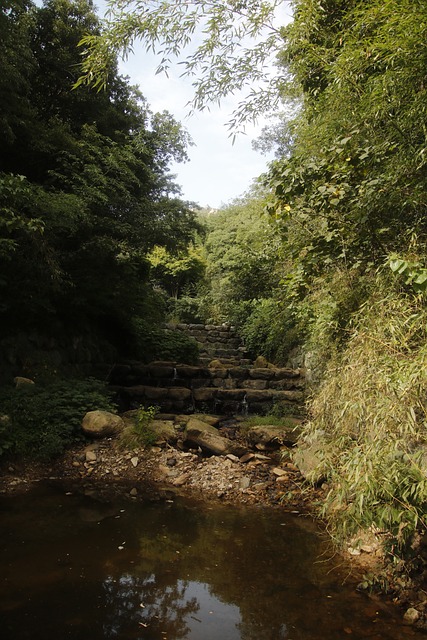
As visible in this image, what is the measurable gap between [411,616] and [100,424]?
12.9 feet

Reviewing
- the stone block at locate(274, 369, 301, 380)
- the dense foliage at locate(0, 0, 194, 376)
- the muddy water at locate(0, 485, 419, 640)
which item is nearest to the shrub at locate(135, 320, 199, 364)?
the dense foliage at locate(0, 0, 194, 376)

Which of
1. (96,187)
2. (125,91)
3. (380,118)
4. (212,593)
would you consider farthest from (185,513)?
(125,91)

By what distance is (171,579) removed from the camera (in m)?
2.64

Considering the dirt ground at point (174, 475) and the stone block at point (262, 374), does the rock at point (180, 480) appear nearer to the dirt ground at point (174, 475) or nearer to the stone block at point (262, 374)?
the dirt ground at point (174, 475)

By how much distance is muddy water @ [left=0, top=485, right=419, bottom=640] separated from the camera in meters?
2.17

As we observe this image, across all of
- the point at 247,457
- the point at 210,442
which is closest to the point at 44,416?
the point at 210,442

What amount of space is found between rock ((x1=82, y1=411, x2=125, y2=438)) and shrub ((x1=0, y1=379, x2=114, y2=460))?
113mm

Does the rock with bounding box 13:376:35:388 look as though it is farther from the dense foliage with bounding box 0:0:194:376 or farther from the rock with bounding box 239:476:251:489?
the rock with bounding box 239:476:251:489

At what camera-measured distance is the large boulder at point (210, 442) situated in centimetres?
513

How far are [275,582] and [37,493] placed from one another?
8.29 feet

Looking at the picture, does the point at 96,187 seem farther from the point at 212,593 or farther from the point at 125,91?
the point at 212,593

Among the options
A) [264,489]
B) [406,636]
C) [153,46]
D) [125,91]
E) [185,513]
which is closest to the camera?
[406,636]

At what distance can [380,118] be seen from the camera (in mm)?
2738

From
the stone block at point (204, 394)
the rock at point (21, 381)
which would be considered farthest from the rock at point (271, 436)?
the rock at point (21, 381)
